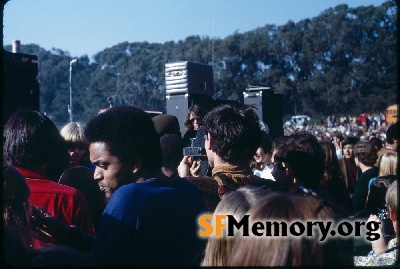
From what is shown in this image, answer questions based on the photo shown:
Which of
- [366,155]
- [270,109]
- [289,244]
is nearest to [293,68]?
[270,109]

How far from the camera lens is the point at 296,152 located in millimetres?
2889

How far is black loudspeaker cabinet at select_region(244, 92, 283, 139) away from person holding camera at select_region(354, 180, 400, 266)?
199 inches

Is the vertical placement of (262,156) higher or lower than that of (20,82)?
lower

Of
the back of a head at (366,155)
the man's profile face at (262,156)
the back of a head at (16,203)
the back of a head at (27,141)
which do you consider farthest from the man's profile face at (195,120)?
the back of a head at (16,203)

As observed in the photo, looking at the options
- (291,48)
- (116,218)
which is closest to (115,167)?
(116,218)

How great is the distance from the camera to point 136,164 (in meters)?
2.17

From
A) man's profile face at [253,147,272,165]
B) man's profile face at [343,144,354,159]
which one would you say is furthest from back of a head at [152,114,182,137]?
man's profile face at [343,144,354,159]

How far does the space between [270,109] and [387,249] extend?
5448 millimetres

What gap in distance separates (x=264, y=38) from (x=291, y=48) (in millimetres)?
4324

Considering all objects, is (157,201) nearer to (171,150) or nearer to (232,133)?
(232,133)

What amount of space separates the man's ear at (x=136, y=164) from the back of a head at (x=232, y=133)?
0.47 metres

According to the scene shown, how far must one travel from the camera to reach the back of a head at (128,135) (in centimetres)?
216

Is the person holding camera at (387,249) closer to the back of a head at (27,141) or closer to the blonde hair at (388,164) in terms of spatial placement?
the back of a head at (27,141)

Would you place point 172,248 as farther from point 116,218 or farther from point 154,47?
point 154,47
